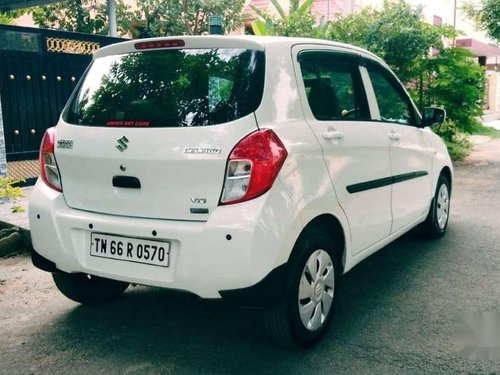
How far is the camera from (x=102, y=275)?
2.99 metres

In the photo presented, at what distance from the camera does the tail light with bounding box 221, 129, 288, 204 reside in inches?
107

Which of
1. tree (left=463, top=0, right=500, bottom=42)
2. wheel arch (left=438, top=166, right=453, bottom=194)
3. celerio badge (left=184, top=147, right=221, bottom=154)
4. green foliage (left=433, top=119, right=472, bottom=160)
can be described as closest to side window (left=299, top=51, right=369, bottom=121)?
celerio badge (left=184, top=147, right=221, bottom=154)

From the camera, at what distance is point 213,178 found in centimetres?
275

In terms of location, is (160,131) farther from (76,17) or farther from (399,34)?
(76,17)

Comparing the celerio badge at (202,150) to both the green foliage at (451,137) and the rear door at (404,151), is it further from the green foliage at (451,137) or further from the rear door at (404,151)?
the green foliage at (451,137)

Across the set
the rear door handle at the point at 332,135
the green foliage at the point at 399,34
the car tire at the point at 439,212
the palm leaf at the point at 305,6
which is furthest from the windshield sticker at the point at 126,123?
the palm leaf at the point at 305,6

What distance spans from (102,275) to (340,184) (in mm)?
1444

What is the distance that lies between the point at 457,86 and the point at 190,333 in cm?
873

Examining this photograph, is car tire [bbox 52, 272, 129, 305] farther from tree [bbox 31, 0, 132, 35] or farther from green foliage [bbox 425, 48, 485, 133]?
tree [bbox 31, 0, 132, 35]

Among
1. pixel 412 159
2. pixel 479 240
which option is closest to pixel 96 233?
pixel 412 159

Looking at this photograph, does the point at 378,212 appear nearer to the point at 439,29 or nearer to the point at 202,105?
the point at 202,105

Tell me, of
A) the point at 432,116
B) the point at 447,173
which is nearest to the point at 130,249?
the point at 432,116

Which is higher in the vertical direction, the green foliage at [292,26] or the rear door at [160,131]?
the green foliage at [292,26]

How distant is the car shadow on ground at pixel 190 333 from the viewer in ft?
9.76
